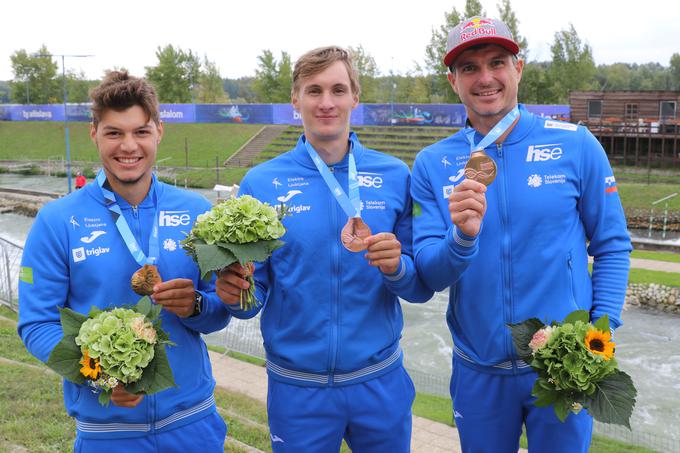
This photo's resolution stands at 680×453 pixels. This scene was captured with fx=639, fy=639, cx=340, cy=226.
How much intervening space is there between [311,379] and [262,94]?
70581 mm

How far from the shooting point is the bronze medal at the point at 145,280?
10.4 ft

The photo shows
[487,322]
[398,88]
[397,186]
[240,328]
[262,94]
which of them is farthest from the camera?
[262,94]

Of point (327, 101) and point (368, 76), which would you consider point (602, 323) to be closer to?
point (327, 101)

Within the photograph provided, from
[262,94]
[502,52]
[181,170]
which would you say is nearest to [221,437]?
[502,52]

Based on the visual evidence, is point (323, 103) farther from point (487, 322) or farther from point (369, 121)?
point (369, 121)

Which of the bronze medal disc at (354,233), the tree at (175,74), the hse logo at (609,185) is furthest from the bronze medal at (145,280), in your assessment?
the tree at (175,74)

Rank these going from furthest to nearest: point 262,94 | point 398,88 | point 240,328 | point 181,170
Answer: point 262,94 → point 398,88 → point 181,170 → point 240,328

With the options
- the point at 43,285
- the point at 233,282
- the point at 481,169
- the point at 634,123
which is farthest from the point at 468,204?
the point at 634,123

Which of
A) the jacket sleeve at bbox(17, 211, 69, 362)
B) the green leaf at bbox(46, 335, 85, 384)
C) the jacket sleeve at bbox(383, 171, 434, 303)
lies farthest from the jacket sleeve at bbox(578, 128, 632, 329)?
the jacket sleeve at bbox(17, 211, 69, 362)

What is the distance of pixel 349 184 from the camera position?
3602 millimetres

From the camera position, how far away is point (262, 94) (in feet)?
236

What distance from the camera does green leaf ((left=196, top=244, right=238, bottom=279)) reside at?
2.95m

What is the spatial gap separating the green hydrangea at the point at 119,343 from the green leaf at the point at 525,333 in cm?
177

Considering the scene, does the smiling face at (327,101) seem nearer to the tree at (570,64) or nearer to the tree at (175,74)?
the tree at (570,64)
